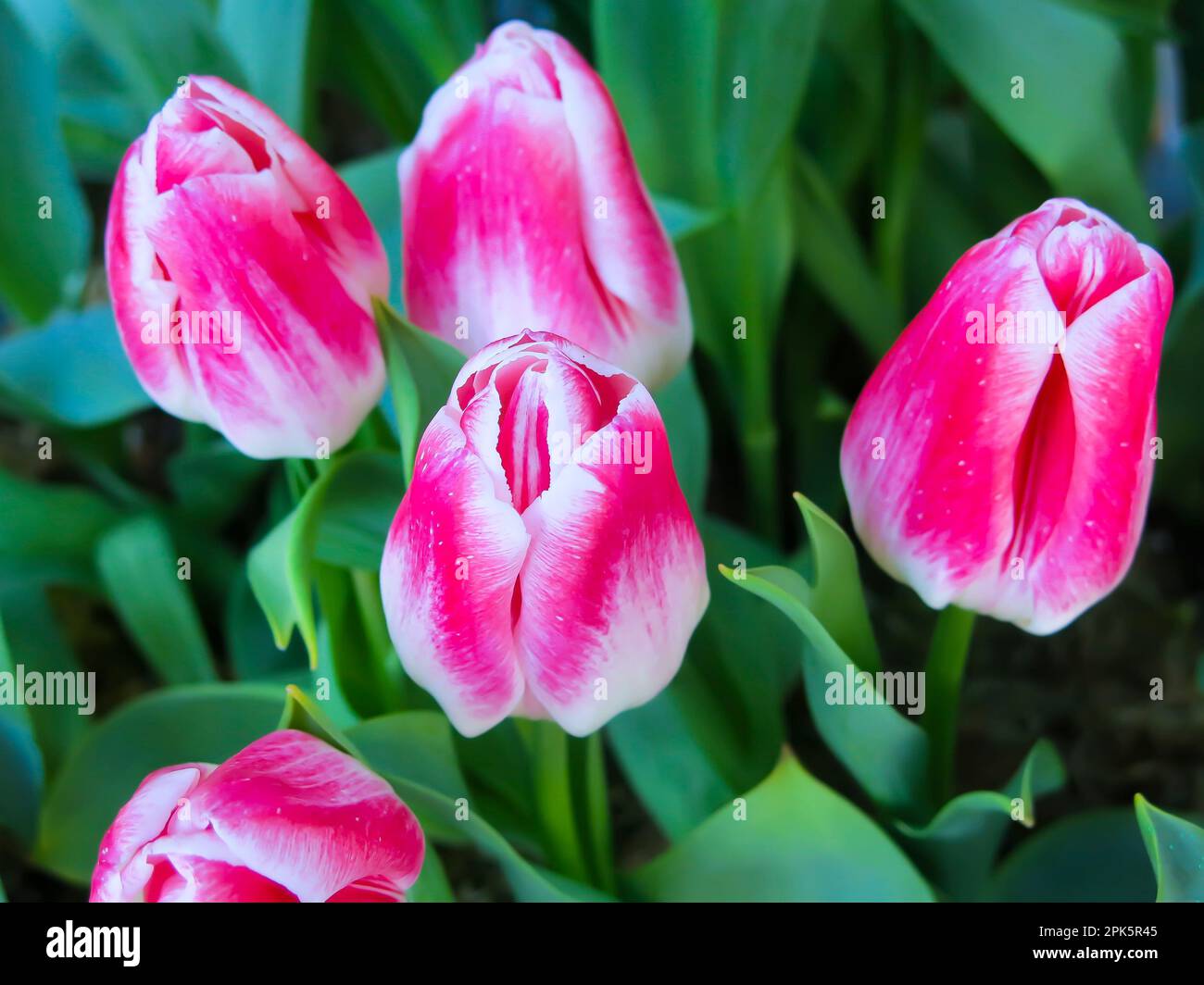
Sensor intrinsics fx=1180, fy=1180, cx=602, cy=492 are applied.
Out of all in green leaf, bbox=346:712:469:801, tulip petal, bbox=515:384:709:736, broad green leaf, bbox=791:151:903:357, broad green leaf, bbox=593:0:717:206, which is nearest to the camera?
tulip petal, bbox=515:384:709:736

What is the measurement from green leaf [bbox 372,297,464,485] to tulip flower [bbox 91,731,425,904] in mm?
106

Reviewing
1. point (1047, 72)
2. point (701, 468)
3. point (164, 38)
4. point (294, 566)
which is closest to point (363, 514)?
point (294, 566)

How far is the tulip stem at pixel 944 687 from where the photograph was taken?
43cm

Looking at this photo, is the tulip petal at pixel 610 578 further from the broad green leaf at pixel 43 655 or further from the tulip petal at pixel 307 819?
the broad green leaf at pixel 43 655

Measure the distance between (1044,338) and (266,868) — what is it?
10.0 inches

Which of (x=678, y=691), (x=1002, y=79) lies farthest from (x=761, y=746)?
(x=1002, y=79)

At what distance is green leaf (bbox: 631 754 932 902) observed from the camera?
40 centimetres

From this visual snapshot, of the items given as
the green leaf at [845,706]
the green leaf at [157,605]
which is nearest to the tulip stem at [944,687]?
the green leaf at [845,706]

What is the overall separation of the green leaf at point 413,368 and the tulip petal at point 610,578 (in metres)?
0.09

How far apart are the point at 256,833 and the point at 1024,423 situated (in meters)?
0.24

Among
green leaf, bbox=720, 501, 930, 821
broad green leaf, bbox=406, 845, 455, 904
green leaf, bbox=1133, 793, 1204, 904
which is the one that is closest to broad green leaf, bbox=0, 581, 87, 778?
broad green leaf, bbox=406, 845, 455, 904

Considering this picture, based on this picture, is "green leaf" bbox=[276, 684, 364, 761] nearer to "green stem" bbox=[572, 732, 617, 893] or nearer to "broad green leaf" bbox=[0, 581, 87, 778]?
"green stem" bbox=[572, 732, 617, 893]
